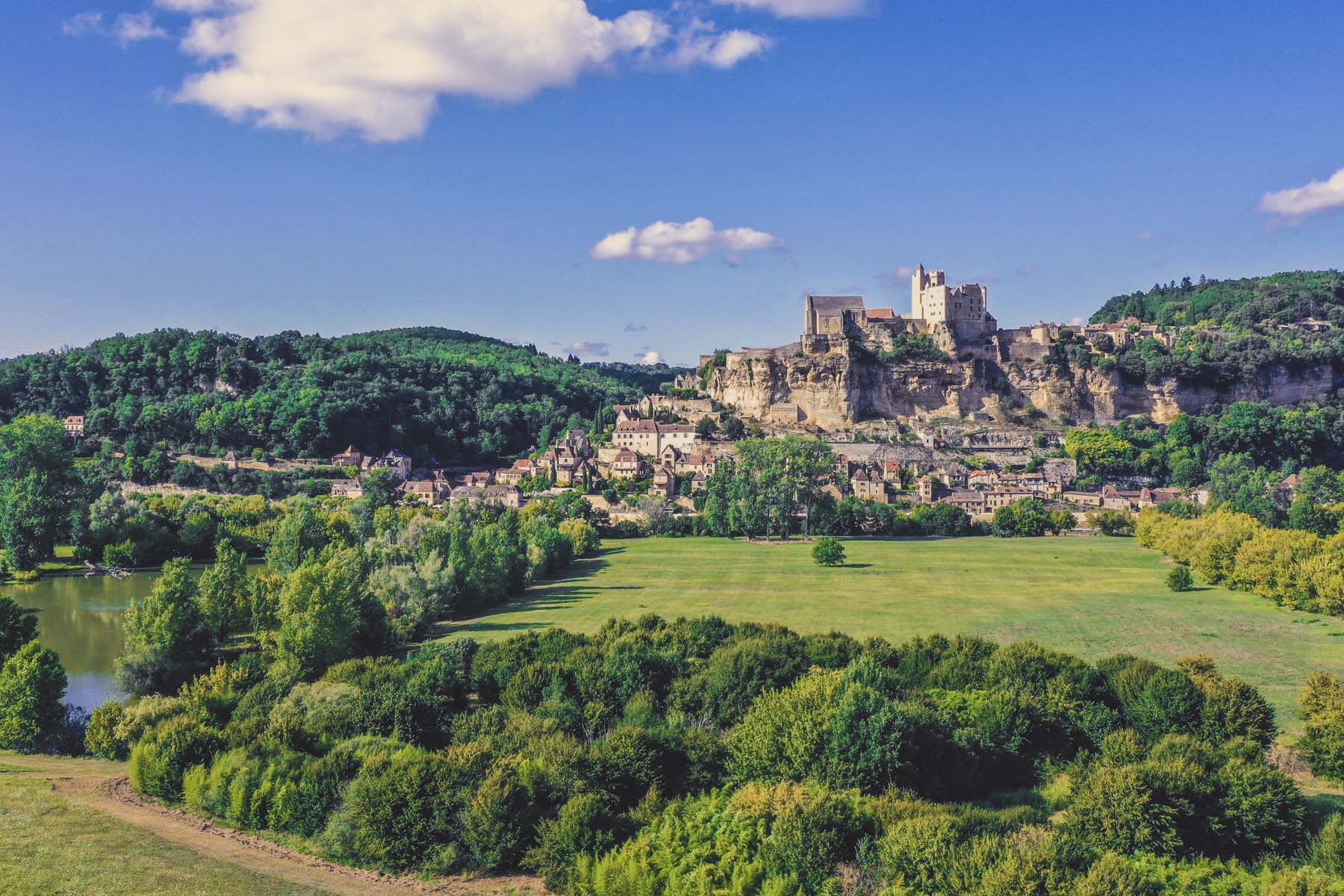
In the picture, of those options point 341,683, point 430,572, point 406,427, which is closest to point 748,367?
point 406,427

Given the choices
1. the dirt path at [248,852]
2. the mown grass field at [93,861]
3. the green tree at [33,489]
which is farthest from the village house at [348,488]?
the mown grass field at [93,861]

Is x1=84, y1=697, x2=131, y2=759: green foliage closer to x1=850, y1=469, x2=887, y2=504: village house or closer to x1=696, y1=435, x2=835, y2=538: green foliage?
x1=696, y1=435, x2=835, y2=538: green foliage

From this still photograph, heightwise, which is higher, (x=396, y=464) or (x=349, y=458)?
(x=349, y=458)

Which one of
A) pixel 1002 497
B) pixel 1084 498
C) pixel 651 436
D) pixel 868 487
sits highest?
Answer: pixel 651 436

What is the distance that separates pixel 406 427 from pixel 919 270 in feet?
183

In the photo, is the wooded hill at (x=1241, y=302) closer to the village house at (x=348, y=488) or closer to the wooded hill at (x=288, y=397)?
the wooded hill at (x=288, y=397)

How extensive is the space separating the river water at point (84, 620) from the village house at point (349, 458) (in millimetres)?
39351

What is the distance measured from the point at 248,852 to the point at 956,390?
86.1 metres

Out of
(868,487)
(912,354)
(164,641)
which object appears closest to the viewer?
(164,641)

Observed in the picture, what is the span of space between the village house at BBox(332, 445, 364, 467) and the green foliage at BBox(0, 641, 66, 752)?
6861 centimetres

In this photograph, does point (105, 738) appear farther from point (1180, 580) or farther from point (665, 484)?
point (665, 484)

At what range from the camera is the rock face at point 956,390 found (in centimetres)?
9331

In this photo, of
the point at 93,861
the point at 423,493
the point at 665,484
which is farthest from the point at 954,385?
the point at 93,861

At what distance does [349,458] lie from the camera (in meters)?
92.2
